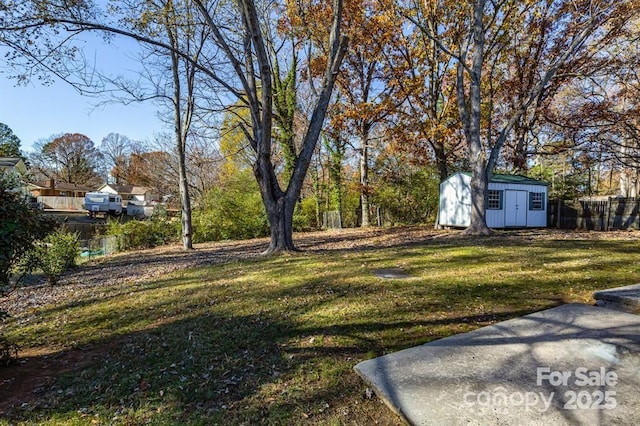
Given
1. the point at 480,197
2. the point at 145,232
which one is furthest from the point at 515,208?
the point at 145,232

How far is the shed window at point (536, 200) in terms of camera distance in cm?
1404

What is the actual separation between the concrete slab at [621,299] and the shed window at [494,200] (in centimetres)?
1032

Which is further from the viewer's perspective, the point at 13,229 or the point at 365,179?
the point at 365,179

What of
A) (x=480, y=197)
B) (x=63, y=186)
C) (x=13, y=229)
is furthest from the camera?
(x=63, y=186)

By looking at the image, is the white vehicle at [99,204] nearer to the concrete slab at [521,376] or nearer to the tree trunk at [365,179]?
the tree trunk at [365,179]

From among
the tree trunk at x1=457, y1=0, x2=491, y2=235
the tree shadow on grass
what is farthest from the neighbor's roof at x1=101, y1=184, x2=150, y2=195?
the tree shadow on grass

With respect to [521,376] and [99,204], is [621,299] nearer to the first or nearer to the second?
[521,376]

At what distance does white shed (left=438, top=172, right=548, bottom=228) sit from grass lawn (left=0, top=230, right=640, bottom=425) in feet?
23.7

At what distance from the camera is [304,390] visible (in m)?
2.24

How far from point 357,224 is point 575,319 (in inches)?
645

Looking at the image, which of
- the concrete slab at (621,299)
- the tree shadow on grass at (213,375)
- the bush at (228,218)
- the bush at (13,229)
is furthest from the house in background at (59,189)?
the concrete slab at (621,299)

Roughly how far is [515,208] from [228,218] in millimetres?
11900

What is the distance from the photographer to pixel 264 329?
10.9ft

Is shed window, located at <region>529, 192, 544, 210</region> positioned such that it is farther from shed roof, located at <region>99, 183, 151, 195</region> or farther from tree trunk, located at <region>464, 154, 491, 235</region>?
shed roof, located at <region>99, 183, 151, 195</region>
